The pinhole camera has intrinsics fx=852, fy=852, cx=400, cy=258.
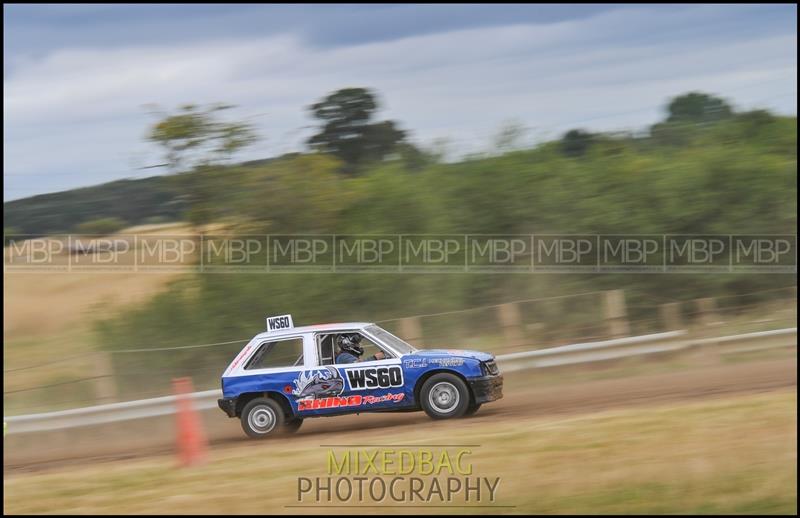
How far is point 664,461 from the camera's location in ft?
28.7

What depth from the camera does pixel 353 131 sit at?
1981 centimetres

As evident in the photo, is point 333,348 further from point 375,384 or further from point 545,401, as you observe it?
point 545,401

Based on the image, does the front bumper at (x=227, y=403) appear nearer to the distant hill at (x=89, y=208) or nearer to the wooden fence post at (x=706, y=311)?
the distant hill at (x=89, y=208)

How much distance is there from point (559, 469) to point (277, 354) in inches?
160

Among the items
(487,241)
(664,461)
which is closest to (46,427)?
(664,461)

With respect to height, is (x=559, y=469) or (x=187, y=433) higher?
(x=187, y=433)

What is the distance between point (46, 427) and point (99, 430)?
2.62 ft

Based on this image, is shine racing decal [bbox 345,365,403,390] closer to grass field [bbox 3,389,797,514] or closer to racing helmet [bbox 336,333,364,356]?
racing helmet [bbox 336,333,364,356]

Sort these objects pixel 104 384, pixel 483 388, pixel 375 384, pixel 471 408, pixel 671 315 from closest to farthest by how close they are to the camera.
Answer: pixel 483 388 → pixel 375 384 → pixel 471 408 → pixel 104 384 → pixel 671 315

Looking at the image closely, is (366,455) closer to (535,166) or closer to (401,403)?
(401,403)

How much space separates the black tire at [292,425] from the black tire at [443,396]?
1.68m

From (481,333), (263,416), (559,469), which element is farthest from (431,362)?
(481,333)

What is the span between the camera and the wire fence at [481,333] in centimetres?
1355

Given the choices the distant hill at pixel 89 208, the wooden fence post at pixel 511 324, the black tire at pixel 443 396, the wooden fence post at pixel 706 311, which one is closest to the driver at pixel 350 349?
the black tire at pixel 443 396
